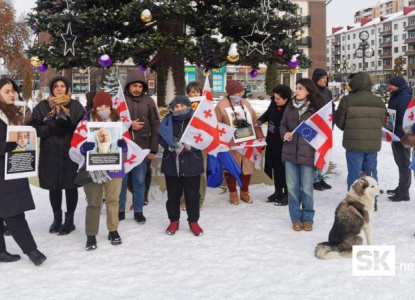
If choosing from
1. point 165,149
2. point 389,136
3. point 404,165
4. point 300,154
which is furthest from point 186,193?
point 404,165

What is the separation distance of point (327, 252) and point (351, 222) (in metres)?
0.39

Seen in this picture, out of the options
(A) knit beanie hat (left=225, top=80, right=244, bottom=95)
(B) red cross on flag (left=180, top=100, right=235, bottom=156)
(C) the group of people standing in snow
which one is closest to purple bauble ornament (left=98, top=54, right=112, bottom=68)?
(C) the group of people standing in snow

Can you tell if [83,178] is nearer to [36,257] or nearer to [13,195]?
[13,195]

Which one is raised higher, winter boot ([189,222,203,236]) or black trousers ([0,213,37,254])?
black trousers ([0,213,37,254])

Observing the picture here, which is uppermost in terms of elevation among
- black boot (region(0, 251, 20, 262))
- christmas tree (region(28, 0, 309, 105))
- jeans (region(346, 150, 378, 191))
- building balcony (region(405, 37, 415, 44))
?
building balcony (region(405, 37, 415, 44))

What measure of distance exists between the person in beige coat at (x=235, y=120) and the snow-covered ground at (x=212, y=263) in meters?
0.60

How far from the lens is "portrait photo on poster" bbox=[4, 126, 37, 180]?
13.8 ft

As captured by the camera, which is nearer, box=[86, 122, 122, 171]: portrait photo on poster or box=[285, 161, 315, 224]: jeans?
box=[86, 122, 122, 171]: portrait photo on poster

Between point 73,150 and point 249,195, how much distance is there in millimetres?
3550

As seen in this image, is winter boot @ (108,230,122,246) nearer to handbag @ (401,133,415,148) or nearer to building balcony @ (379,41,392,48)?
handbag @ (401,133,415,148)

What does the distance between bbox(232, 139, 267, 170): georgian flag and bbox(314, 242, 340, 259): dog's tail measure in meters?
2.66

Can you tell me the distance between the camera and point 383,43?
294ft

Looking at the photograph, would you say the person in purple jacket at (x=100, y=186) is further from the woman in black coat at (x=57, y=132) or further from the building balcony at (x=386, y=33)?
the building balcony at (x=386, y=33)

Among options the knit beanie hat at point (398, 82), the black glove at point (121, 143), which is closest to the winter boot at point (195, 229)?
the black glove at point (121, 143)
